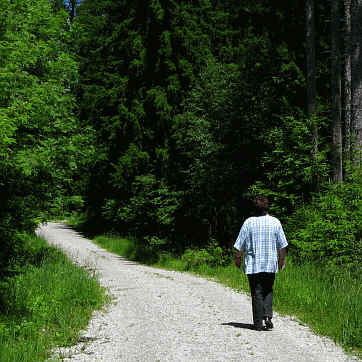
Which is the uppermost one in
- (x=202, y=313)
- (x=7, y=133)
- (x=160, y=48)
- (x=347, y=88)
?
(x=160, y=48)

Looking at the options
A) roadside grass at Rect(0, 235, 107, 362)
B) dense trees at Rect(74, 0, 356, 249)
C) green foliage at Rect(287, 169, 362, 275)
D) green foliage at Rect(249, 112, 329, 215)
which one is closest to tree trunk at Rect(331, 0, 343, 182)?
dense trees at Rect(74, 0, 356, 249)

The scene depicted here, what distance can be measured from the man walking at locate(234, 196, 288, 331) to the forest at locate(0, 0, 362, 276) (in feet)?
12.4

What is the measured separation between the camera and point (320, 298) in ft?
28.5

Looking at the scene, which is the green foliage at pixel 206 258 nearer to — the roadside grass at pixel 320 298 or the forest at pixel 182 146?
the forest at pixel 182 146

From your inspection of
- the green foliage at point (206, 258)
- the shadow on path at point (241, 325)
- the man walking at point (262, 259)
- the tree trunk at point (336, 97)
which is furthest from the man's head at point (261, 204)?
the tree trunk at point (336, 97)

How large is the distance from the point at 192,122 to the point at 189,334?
1121 cm

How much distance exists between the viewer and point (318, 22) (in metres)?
19.0

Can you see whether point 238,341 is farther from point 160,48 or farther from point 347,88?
point 160,48

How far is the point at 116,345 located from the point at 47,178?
7.98m

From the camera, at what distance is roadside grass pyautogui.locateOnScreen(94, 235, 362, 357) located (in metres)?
7.15

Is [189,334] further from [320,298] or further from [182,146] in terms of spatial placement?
[182,146]

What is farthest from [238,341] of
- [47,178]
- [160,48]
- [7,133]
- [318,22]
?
[160,48]

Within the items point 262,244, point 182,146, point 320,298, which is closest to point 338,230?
point 320,298

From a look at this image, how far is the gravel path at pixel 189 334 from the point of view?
6.23 m
